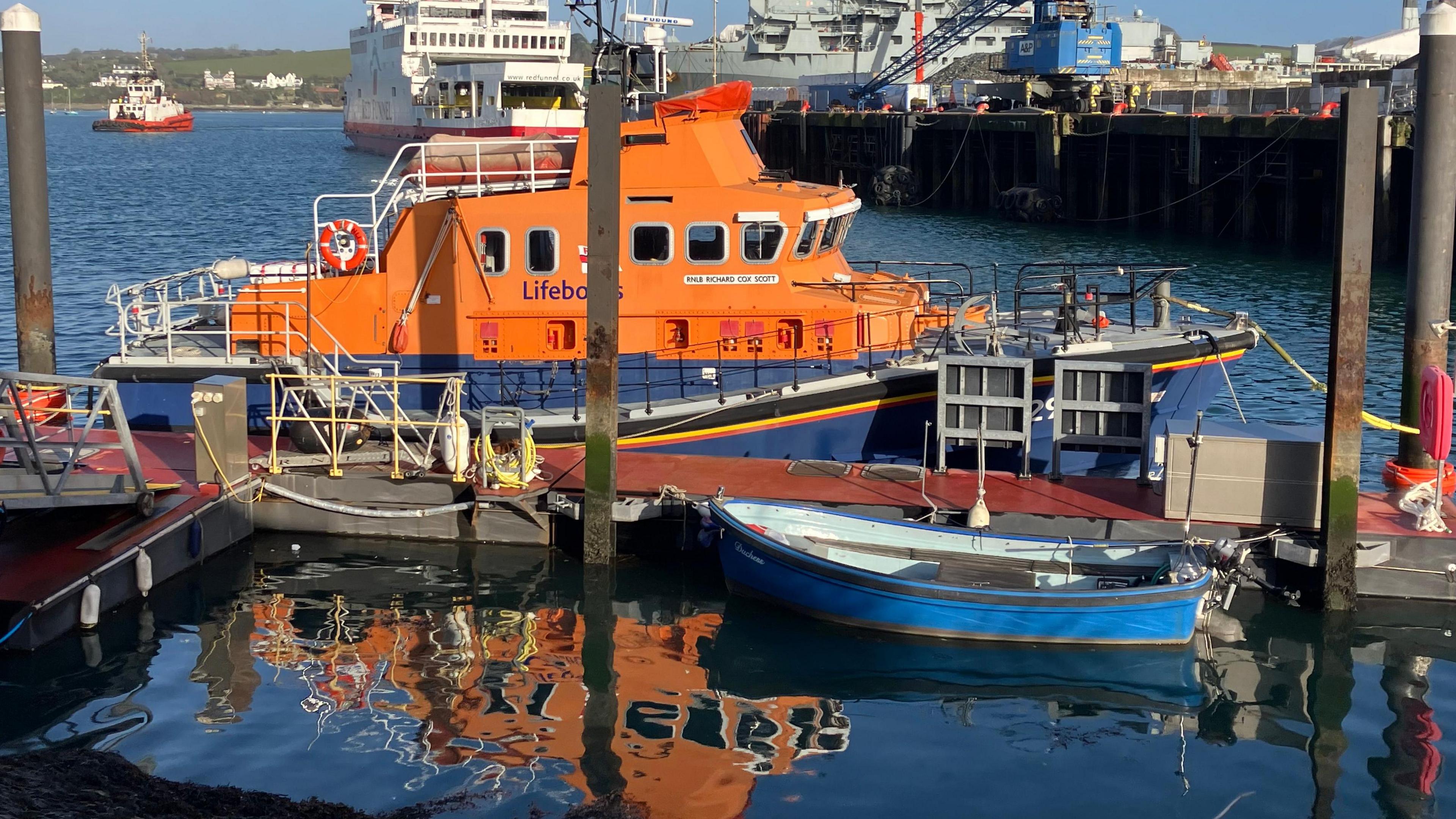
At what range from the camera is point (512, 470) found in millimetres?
12164

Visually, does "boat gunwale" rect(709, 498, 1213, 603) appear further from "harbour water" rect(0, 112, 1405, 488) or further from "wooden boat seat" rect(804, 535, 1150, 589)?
"harbour water" rect(0, 112, 1405, 488)

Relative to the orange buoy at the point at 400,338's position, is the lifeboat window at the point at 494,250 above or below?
above

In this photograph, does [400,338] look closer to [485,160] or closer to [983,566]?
[485,160]

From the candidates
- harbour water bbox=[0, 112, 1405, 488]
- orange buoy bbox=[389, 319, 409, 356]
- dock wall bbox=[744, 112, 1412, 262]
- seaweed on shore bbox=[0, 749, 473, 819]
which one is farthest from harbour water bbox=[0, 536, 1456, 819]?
dock wall bbox=[744, 112, 1412, 262]

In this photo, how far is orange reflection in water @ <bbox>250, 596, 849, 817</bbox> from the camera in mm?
8344

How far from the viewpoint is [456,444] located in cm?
1209

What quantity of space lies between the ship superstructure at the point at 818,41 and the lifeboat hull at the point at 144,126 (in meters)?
58.2

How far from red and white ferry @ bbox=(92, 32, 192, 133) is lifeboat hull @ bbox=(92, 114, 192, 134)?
33 millimetres

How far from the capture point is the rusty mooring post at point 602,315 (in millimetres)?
10727

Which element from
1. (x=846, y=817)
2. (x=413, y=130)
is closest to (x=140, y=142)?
(x=413, y=130)

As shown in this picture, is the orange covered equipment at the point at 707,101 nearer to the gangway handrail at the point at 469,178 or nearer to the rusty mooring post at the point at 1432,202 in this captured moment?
the gangway handrail at the point at 469,178

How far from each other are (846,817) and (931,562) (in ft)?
11.2

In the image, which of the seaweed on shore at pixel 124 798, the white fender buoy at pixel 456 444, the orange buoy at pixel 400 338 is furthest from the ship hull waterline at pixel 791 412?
the seaweed on shore at pixel 124 798

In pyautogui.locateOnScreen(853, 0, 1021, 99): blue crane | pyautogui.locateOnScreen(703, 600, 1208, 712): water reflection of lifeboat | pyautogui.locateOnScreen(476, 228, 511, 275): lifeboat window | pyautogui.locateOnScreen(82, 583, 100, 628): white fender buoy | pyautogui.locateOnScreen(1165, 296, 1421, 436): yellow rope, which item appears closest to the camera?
pyautogui.locateOnScreen(703, 600, 1208, 712): water reflection of lifeboat
